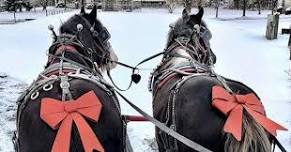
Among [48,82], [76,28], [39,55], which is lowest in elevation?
[39,55]

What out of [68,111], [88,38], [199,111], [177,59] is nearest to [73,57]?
[88,38]

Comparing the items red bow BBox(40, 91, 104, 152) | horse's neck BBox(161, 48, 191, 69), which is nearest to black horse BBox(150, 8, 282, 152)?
horse's neck BBox(161, 48, 191, 69)

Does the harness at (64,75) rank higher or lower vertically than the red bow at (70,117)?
higher

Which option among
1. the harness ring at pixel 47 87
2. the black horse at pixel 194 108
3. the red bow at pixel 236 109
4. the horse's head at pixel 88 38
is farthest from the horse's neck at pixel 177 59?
the harness ring at pixel 47 87

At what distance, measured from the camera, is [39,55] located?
605 inches

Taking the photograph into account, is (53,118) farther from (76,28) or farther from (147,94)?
(147,94)

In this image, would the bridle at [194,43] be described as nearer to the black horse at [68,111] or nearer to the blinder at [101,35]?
the blinder at [101,35]

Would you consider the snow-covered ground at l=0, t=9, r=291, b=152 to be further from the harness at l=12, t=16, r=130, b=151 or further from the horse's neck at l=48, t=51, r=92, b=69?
the horse's neck at l=48, t=51, r=92, b=69

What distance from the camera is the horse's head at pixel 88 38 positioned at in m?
4.04

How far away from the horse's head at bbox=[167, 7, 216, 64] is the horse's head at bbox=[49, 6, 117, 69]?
68 centimetres

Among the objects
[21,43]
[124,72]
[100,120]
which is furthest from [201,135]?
[21,43]

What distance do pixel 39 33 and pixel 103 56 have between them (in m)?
18.0

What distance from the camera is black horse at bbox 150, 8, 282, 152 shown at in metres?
2.81

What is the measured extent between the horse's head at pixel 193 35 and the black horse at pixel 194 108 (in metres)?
0.01
